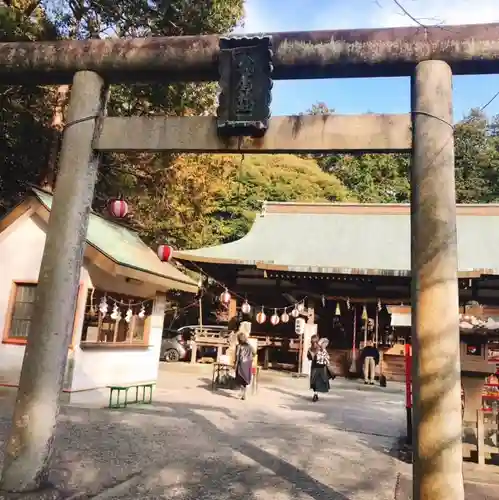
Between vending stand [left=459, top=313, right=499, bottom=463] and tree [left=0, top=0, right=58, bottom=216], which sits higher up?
tree [left=0, top=0, right=58, bottom=216]

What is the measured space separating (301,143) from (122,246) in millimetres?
7611

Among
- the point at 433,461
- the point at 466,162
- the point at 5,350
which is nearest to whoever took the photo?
the point at 433,461

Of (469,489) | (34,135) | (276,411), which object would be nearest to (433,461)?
(469,489)

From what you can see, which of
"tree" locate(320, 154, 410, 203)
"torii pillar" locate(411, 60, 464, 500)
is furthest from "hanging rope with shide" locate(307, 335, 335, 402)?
"tree" locate(320, 154, 410, 203)

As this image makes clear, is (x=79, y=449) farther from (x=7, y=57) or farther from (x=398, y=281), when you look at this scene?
(x=398, y=281)

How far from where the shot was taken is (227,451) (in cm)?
632

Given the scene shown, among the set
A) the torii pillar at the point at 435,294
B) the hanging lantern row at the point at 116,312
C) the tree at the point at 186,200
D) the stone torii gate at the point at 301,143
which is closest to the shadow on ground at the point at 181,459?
the stone torii gate at the point at 301,143

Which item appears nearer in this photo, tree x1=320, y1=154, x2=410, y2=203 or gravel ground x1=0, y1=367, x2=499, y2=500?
gravel ground x1=0, y1=367, x2=499, y2=500

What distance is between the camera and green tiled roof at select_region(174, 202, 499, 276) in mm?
→ 17016

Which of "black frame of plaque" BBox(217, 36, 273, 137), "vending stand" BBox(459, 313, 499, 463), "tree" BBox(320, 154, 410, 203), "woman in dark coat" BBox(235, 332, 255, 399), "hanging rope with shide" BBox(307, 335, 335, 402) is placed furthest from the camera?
"tree" BBox(320, 154, 410, 203)

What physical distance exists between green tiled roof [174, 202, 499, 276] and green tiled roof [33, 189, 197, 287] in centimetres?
271

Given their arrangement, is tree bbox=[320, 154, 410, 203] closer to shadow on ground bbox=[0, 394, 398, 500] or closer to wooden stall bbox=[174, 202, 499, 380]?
wooden stall bbox=[174, 202, 499, 380]

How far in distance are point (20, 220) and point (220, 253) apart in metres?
7.89

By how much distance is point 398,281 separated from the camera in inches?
661
